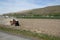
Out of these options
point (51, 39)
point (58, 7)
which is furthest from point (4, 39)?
point (58, 7)

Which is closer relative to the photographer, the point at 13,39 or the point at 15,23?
the point at 13,39

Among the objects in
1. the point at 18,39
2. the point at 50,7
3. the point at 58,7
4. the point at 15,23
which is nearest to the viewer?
the point at 18,39

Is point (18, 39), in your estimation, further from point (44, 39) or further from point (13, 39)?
point (44, 39)

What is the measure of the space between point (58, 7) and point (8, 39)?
96.6 metres

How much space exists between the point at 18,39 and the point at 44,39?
251 cm

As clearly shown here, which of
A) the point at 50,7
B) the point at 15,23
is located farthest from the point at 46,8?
the point at 15,23

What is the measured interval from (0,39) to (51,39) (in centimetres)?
496

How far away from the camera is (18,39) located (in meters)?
14.9

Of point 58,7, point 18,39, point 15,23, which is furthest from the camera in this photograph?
point 58,7

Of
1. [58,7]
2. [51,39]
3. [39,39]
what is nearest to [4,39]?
[39,39]

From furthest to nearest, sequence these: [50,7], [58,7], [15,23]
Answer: [50,7]
[58,7]
[15,23]

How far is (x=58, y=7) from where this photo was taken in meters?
109

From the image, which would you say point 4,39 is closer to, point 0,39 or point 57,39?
point 0,39

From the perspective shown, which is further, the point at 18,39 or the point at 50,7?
the point at 50,7
